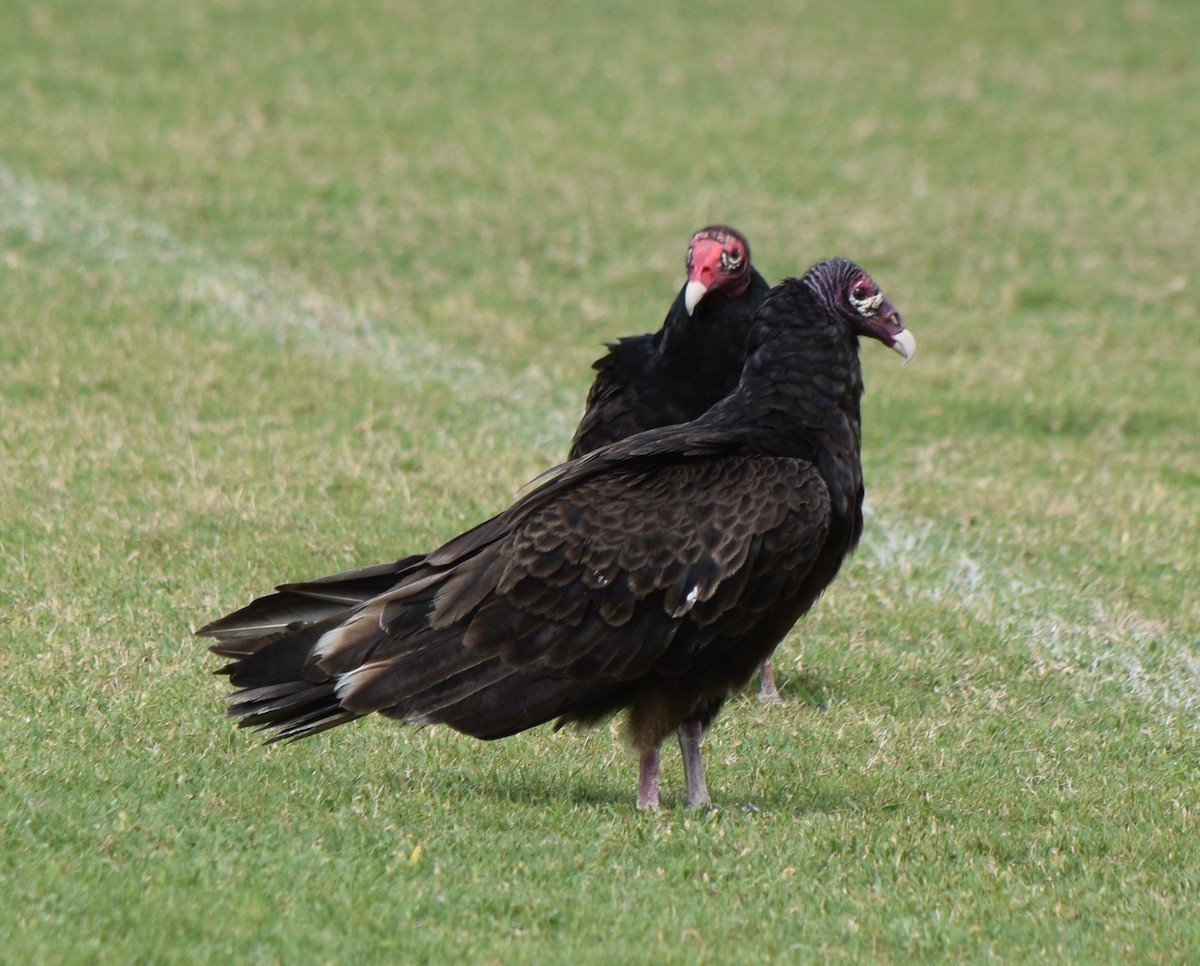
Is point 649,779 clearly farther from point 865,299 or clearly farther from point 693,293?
point 693,293

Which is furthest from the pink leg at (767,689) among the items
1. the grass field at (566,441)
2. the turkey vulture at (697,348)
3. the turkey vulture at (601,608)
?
the turkey vulture at (601,608)

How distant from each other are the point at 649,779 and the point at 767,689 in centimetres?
151

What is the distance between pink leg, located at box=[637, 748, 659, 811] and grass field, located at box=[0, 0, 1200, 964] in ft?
0.76

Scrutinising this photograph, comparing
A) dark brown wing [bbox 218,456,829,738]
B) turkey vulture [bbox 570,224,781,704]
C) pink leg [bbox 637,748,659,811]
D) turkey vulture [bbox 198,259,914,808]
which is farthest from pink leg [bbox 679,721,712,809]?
turkey vulture [bbox 570,224,781,704]

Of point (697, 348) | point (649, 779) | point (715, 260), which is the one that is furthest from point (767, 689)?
point (715, 260)

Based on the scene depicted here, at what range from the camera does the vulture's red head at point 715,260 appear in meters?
7.34

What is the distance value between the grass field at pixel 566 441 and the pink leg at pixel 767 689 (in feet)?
0.65

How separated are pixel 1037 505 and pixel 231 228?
8.11 m

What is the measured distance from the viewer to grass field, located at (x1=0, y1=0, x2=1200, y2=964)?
4824 millimetres

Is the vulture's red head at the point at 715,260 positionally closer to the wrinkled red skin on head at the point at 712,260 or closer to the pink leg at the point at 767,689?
the wrinkled red skin on head at the point at 712,260

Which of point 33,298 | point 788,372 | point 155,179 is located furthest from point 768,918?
point 155,179

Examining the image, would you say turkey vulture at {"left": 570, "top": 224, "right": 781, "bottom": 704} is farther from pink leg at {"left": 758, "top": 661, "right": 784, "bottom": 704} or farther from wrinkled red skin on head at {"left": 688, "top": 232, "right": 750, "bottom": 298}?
pink leg at {"left": 758, "top": 661, "right": 784, "bottom": 704}

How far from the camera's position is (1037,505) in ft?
32.3

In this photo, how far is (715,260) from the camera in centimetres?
736
